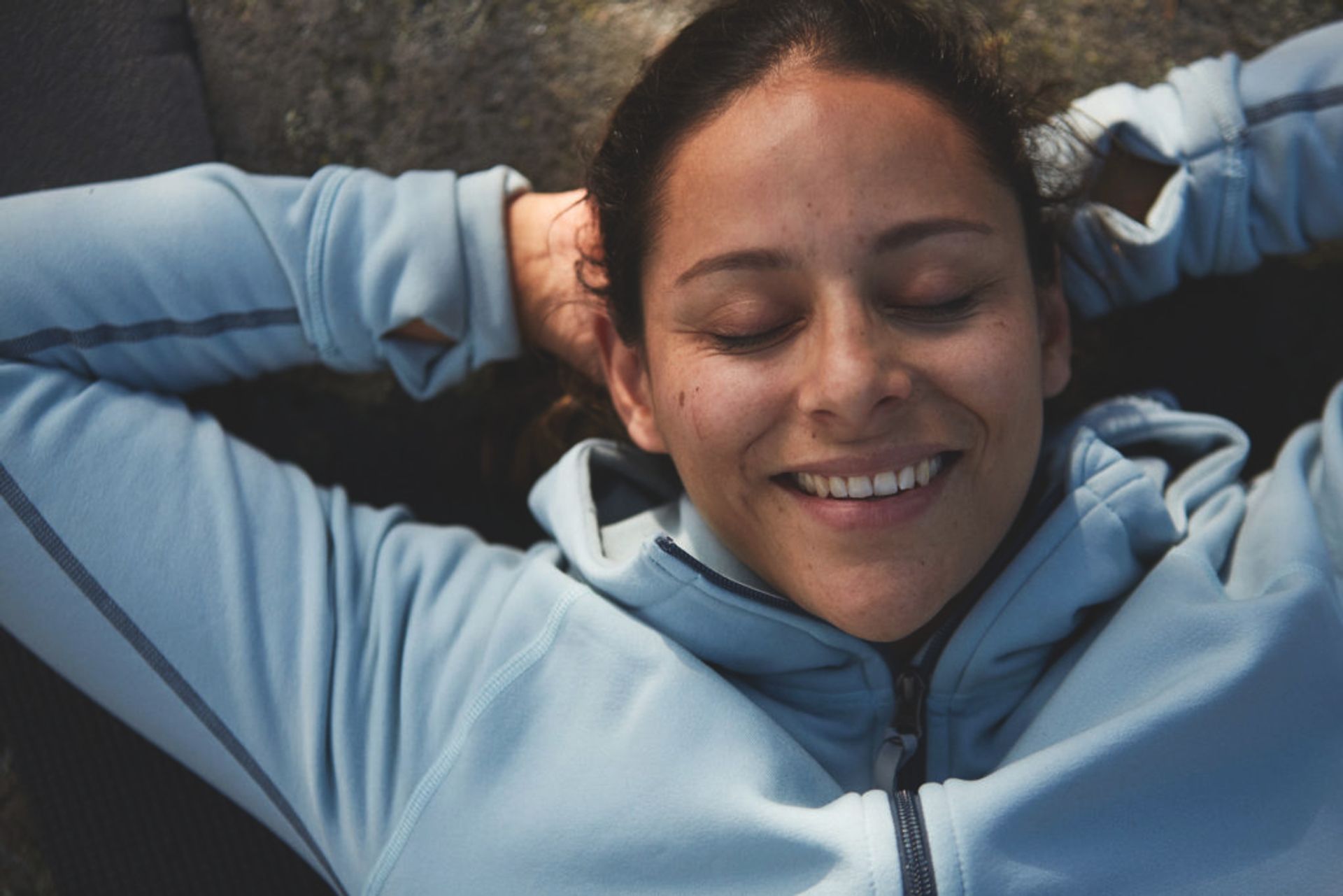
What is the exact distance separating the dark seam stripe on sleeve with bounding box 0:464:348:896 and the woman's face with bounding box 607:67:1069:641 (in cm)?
73

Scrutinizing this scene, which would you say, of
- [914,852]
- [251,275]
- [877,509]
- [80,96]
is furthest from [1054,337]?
[80,96]

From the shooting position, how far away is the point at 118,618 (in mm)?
1357

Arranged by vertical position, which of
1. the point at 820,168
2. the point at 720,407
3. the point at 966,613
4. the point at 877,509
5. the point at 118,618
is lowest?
the point at 966,613

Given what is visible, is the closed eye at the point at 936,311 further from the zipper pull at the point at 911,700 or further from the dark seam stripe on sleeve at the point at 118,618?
the dark seam stripe on sleeve at the point at 118,618

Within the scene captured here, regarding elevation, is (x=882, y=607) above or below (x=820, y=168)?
below

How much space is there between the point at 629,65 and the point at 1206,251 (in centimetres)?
99

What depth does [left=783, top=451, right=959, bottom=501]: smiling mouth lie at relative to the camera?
125cm

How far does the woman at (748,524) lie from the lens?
A: 1227 mm

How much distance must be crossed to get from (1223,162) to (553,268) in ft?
3.31

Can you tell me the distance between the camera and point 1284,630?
129 centimetres

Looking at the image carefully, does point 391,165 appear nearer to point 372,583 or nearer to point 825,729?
point 372,583

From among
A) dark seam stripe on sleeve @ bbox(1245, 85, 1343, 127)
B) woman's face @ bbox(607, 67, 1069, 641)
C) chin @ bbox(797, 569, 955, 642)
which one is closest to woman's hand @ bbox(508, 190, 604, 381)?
woman's face @ bbox(607, 67, 1069, 641)

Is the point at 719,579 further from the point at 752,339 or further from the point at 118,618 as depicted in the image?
the point at 118,618

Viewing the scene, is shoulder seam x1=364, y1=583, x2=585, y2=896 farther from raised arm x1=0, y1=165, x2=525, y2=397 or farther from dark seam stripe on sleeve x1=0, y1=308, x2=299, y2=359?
dark seam stripe on sleeve x1=0, y1=308, x2=299, y2=359
